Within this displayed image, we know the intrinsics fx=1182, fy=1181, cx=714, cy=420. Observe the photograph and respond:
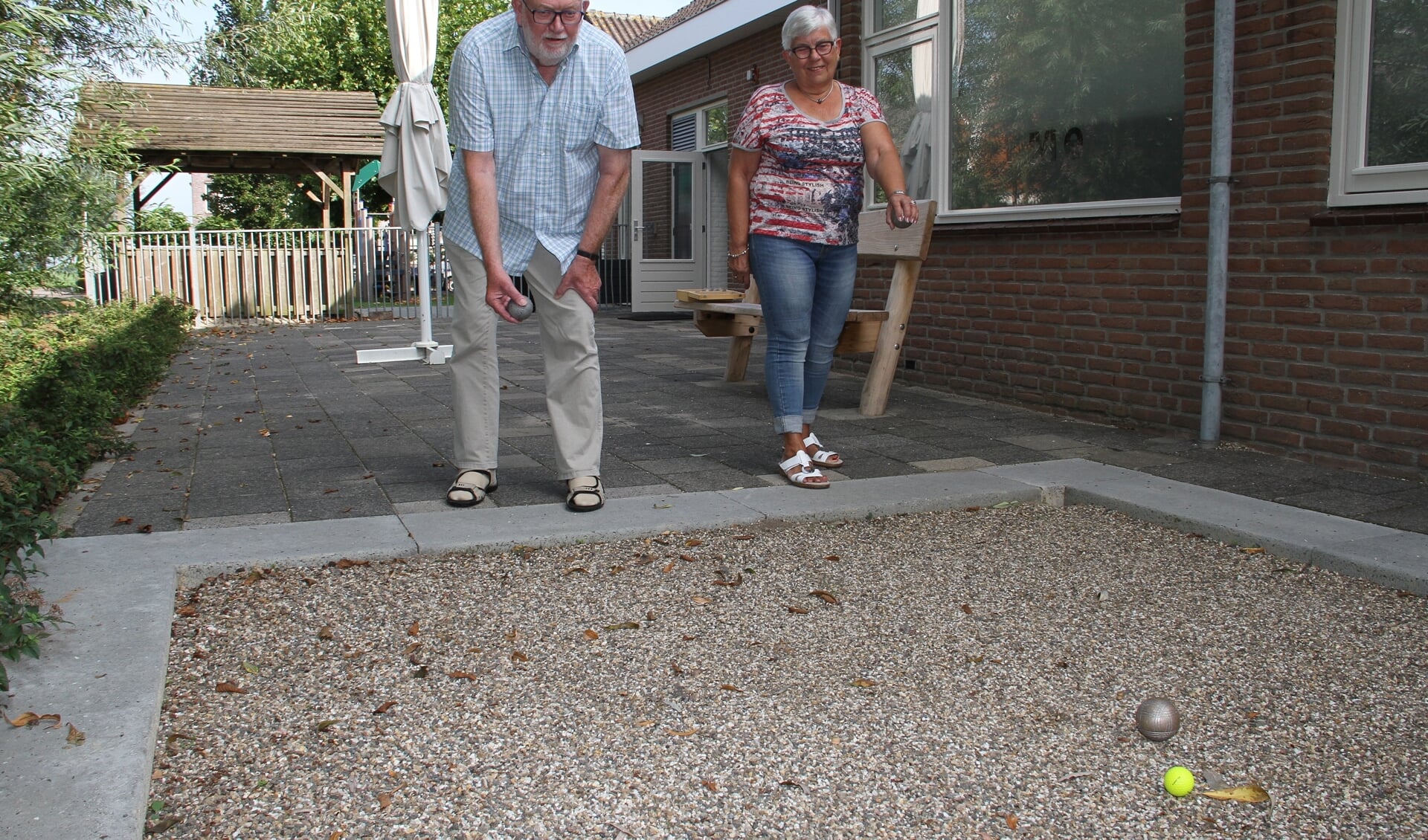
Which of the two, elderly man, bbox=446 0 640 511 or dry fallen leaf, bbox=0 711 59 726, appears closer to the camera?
dry fallen leaf, bbox=0 711 59 726

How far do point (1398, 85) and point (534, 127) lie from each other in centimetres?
338

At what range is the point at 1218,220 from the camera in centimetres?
518

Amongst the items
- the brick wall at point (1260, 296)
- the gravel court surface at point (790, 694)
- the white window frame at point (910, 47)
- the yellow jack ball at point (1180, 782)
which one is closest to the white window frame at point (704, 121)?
the white window frame at point (910, 47)

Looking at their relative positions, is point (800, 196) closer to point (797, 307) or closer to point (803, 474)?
point (797, 307)

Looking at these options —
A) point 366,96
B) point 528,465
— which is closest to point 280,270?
point 366,96

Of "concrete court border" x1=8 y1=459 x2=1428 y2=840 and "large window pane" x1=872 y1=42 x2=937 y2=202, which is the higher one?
"large window pane" x1=872 y1=42 x2=937 y2=202

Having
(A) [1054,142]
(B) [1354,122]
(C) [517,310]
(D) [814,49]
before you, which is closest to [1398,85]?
(B) [1354,122]

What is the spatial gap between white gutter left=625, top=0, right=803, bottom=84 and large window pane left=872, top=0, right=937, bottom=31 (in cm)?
399

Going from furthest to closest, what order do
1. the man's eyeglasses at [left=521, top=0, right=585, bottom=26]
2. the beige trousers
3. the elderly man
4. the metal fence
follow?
the metal fence, the beige trousers, the elderly man, the man's eyeglasses at [left=521, top=0, right=585, bottom=26]

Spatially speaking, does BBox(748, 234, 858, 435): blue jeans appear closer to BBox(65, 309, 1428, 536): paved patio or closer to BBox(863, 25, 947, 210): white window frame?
BBox(65, 309, 1428, 536): paved patio

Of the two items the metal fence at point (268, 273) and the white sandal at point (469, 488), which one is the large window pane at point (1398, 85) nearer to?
the white sandal at point (469, 488)

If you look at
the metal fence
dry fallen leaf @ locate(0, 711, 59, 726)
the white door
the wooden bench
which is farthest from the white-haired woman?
the metal fence

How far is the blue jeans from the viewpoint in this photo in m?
4.56

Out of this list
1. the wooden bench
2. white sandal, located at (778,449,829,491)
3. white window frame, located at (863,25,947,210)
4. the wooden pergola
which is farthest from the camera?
the wooden pergola
